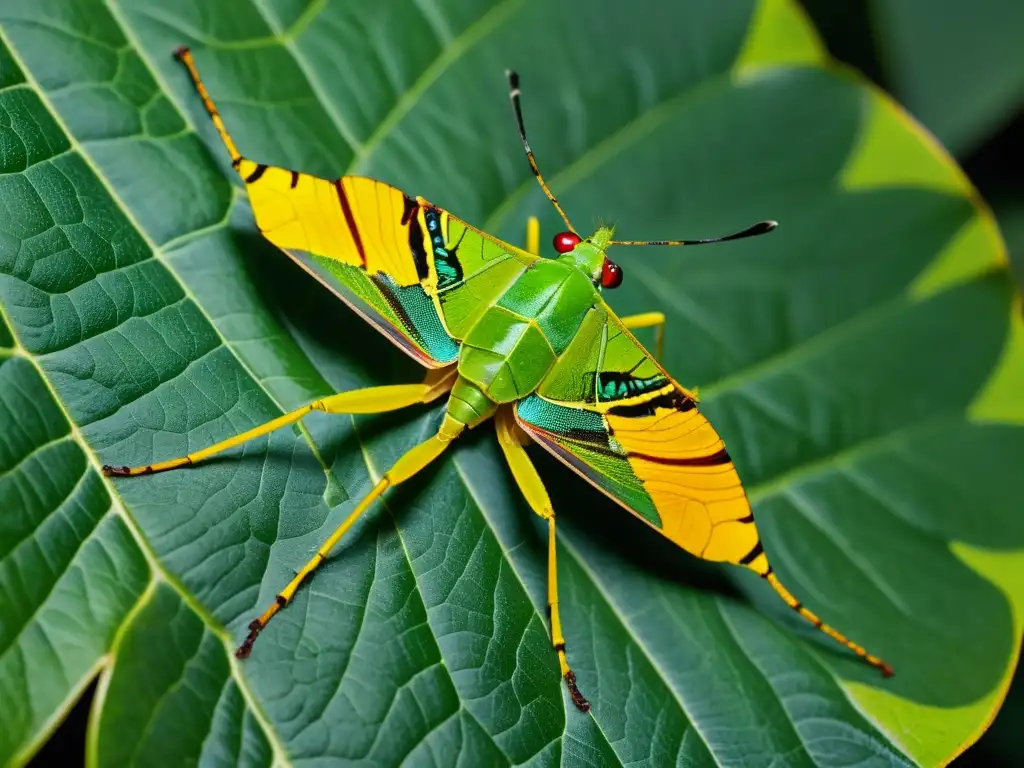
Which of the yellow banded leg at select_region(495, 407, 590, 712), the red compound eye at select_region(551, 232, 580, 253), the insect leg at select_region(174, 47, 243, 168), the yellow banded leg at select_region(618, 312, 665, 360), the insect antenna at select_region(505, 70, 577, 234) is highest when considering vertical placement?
the insect leg at select_region(174, 47, 243, 168)

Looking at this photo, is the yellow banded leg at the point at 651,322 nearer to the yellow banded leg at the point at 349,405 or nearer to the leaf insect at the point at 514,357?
the leaf insect at the point at 514,357

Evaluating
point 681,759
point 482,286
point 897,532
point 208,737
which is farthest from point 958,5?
point 208,737

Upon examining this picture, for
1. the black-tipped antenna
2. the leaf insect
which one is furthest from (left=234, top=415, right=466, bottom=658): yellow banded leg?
the black-tipped antenna

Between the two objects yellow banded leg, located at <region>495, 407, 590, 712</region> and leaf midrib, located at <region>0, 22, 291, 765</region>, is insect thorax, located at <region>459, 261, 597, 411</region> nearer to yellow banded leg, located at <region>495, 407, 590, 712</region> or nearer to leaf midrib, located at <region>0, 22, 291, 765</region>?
yellow banded leg, located at <region>495, 407, 590, 712</region>

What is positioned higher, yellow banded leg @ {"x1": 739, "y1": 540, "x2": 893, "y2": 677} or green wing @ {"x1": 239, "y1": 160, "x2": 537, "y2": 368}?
green wing @ {"x1": 239, "y1": 160, "x2": 537, "y2": 368}

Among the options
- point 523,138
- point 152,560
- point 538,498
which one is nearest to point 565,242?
point 523,138

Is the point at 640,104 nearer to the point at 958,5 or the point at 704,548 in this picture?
the point at 704,548

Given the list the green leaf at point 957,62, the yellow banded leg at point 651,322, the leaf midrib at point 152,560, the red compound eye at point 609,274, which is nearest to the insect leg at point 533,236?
the red compound eye at point 609,274
